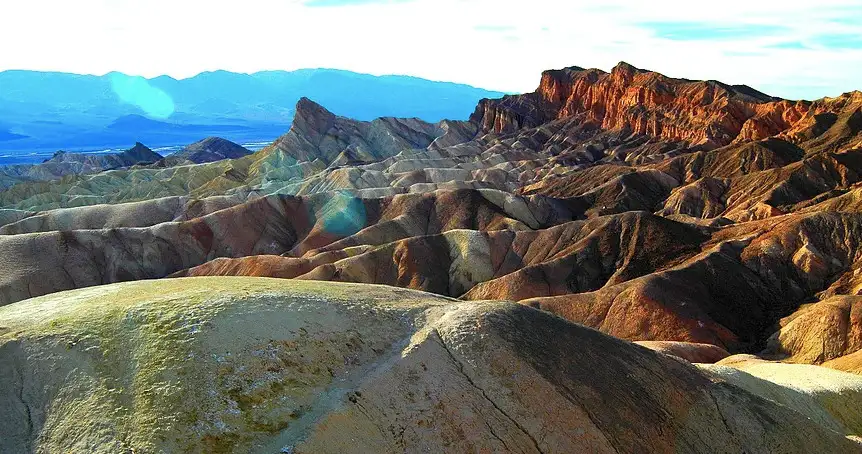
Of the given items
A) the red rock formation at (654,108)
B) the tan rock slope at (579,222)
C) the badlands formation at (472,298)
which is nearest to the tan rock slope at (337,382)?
the badlands formation at (472,298)

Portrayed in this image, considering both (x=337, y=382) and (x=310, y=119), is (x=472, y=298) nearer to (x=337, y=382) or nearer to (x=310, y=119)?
(x=337, y=382)

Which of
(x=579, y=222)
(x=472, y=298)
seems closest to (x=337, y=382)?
(x=472, y=298)

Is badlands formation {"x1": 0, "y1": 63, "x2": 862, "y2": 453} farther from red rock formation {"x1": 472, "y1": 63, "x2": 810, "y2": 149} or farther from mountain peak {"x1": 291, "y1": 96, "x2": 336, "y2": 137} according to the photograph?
mountain peak {"x1": 291, "y1": 96, "x2": 336, "y2": 137}

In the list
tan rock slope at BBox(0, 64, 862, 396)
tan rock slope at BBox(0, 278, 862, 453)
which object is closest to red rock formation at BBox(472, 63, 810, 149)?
tan rock slope at BBox(0, 64, 862, 396)

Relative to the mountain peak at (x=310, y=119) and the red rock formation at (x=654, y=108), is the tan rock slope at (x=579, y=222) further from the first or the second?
the mountain peak at (x=310, y=119)

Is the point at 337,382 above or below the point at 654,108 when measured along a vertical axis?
below

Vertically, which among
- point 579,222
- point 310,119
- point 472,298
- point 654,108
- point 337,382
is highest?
point 654,108

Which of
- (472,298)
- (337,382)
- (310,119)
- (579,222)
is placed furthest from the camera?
(310,119)
